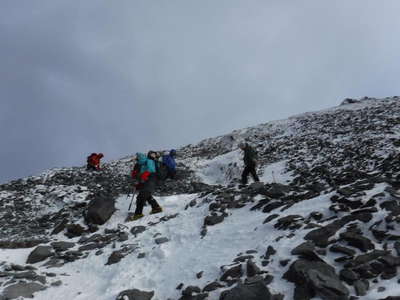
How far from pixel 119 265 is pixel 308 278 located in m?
5.66

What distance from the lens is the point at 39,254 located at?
445 inches

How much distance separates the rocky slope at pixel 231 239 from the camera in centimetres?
640

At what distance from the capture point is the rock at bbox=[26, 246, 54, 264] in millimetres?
11172

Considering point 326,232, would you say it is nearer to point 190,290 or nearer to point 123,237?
point 190,290

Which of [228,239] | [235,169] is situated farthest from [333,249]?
[235,169]

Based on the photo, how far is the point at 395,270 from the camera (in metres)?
5.83

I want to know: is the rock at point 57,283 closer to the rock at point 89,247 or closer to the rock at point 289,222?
the rock at point 89,247

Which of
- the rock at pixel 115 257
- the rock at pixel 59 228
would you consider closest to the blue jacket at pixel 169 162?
the rock at pixel 59 228

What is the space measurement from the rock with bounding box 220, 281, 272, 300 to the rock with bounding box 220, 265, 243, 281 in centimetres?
68

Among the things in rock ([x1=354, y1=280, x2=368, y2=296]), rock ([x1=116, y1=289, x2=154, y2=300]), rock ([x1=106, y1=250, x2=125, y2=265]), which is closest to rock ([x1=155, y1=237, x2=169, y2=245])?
rock ([x1=106, y1=250, x2=125, y2=265])

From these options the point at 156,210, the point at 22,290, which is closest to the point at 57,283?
the point at 22,290

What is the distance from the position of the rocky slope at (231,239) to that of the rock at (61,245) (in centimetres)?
3

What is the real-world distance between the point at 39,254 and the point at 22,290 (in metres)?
2.82

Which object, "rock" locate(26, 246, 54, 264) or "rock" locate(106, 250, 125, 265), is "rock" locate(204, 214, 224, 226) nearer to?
"rock" locate(106, 250, 125, 265)
